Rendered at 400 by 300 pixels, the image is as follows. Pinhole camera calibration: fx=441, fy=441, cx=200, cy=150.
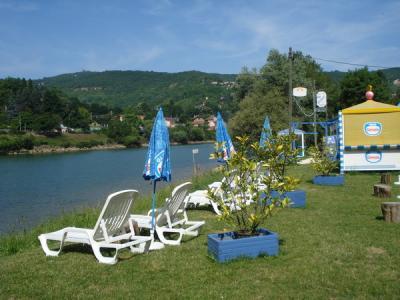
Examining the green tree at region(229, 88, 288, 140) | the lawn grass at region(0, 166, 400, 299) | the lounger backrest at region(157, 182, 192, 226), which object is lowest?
the lawn grass at region(0, 166, 400, 299)

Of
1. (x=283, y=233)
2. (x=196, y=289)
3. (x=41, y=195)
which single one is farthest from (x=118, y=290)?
(x=41, y=195)

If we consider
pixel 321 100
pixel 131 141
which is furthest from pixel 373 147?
pixel 131 141

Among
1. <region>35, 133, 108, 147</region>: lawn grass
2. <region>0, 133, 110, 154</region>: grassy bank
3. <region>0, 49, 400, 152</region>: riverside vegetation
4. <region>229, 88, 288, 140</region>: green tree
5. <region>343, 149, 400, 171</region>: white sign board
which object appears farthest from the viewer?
<region>35, 133, 108, 147</region>: lawn grass

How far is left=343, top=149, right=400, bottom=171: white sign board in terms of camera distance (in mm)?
16500

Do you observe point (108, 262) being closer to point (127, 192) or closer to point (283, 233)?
point (127, 192)

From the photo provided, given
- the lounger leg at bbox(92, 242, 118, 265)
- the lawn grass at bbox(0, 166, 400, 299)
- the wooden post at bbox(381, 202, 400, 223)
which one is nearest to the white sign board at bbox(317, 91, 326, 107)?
the wooden post at bbox(381, 202, 400, 223)

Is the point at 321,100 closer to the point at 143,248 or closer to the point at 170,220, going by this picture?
the point at 170,220

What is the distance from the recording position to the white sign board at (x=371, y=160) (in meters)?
16.5

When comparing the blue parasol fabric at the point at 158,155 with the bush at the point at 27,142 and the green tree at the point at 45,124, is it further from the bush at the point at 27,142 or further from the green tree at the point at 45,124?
the green tree at the point at 45,124

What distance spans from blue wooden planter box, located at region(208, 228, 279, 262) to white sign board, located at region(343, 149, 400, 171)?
12005mm

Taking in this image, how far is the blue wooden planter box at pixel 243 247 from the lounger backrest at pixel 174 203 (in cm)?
150

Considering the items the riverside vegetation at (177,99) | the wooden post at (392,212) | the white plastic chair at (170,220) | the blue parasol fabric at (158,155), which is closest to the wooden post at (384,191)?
the wooden post at (392,212)

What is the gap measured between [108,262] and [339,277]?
2863 millimetres

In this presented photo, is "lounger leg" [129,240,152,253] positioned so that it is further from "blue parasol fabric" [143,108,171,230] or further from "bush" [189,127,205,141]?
"bush" [189,127,205,141]
